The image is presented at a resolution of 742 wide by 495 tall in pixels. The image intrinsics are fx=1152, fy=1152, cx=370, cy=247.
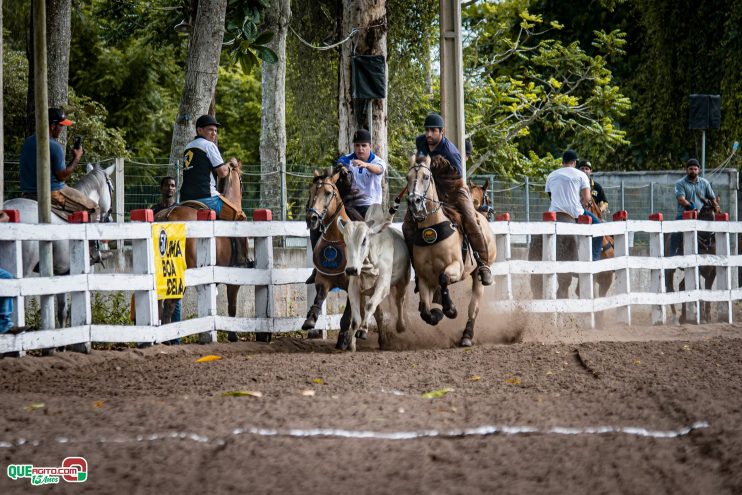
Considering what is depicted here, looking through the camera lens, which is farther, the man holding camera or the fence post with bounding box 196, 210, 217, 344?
the fence post with bounding box 196, 210, 217, 344

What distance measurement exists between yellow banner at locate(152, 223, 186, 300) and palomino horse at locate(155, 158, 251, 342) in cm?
Result: 39

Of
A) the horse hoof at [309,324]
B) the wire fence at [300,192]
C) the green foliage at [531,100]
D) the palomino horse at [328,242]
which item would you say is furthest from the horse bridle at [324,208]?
the green foliage at [531,100]

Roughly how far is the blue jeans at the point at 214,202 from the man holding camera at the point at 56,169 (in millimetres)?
1521

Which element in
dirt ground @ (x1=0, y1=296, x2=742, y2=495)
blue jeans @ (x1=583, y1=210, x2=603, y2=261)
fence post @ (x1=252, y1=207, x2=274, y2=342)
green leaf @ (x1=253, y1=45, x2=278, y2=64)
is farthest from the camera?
blue jeans @ (x1=583, y1=210, x2=603, y2=261)

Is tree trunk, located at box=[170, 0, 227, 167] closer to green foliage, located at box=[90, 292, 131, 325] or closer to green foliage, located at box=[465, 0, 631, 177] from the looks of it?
green foliage, located at box=[90, 292, 131, 325]

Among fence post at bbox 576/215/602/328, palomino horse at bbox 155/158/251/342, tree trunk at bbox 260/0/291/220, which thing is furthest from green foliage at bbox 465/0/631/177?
palomino horse at bbox 155/158/251/342

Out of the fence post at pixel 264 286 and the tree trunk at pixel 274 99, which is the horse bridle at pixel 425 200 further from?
the tree trunk at pixel 274 99

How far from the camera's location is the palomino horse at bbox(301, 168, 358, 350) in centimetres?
1255

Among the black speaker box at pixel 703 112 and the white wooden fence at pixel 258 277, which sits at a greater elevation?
the black speaker box at pixel 703 112

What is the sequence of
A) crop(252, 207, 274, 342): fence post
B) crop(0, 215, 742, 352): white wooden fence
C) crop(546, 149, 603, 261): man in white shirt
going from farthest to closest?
crop(546, 149, 603, 261): man in white shirt → crop(252, 207, 274, 342): fence post → crop(0, 215, 742, 352): white wooden fence

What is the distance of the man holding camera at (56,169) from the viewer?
12883 mm

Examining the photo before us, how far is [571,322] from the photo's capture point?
55.5ft

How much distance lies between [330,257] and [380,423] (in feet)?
18.4

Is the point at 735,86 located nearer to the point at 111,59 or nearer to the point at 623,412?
the point at 111,59
